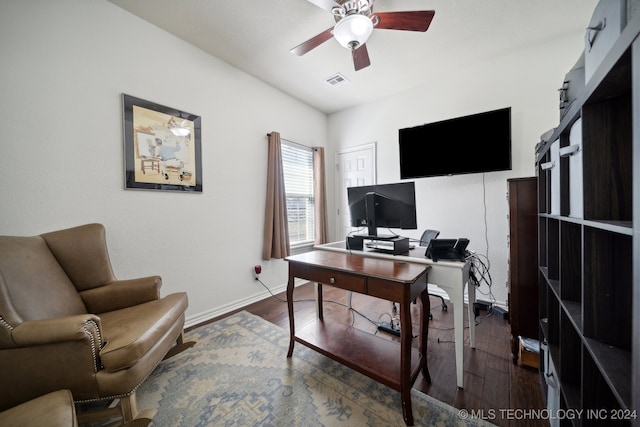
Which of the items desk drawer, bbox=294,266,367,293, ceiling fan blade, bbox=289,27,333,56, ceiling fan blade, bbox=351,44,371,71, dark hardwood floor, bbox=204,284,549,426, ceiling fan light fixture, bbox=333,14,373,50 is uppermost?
ceiling fan blade, bbox=289,27,333,56

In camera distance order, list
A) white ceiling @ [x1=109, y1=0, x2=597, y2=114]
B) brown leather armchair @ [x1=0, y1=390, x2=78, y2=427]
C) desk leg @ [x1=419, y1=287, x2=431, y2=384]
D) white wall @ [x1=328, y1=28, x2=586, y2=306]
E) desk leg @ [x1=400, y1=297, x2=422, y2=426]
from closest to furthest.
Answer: brown leather armchair @ [x1=0, y1=390, x2=78, y2=427], desk leg @ [x1=400, y1=297, x2=422, y2=426], desk leg @ [x1=419, y1=287, x2=431, y2=384], white ceiling @ [x1=109, y1=0, x2=597, y2=114], white wall @ [x1=328, y1=28, x2=586, y2=306]

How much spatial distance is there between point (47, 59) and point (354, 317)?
3.24 metres

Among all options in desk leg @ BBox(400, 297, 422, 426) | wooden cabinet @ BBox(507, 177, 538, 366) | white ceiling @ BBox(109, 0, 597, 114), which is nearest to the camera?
desk leg @ BBox(400, 297, 422, 426)

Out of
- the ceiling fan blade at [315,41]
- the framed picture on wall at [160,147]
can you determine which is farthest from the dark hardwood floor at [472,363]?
the ceiling fan blade at [315,41]

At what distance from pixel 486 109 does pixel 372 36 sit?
158 centimetres

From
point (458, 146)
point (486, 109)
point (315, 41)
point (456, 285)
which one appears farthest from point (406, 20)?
point (456, 285)

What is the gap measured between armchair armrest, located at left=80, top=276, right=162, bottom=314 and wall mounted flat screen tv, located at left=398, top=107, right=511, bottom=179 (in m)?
2.95

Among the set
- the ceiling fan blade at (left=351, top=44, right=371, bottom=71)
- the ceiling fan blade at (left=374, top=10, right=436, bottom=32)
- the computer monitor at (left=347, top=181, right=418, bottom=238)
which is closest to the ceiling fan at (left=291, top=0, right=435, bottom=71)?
the ceiling fan blade at (left=374, top=10, right=436, bottom=32)

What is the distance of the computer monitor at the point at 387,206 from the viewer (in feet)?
5.73

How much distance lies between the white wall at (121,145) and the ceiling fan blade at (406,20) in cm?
179

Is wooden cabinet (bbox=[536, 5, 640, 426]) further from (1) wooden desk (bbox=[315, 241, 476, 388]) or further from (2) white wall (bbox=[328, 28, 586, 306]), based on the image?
(2) white wall (bbox=[328, 28, 586, 306])

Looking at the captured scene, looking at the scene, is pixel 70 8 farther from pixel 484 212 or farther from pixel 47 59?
pixel 484 212

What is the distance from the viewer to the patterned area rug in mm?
1213

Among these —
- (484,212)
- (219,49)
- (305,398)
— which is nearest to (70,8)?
(219,49)
